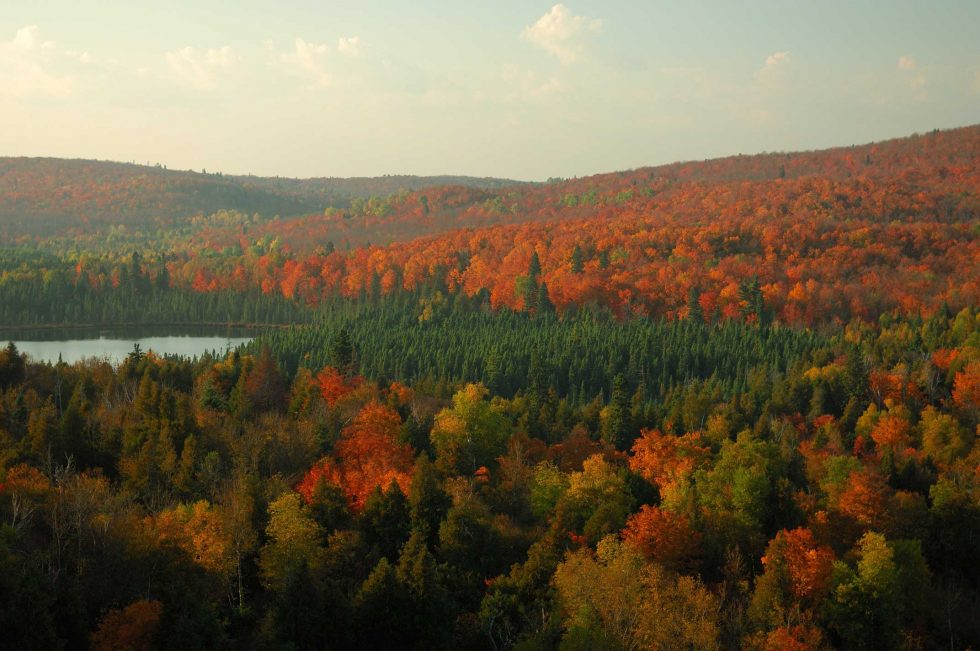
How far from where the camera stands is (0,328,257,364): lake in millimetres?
122938

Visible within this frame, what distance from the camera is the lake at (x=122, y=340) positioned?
12294cm

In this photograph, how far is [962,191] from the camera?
18375 centimetres

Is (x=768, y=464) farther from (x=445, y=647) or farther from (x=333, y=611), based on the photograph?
(x=333, y=611)

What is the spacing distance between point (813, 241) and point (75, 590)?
13068cm

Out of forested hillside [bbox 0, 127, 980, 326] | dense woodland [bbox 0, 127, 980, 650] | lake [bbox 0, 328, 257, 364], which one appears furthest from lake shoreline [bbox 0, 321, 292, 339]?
dense woodland [bbox 0, 127, 980, 650]

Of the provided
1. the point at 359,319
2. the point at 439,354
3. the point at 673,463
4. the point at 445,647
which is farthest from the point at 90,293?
the point at 445,647

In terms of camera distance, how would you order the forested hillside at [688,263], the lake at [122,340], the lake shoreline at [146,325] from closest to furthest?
the lake at [122,340]
the forested hillside at [688,263]
the lake shoreline at [146,325]

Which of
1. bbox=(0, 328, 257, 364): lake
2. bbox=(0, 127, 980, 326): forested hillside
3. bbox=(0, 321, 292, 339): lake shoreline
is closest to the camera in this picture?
bbox=(0, 328, 257, 364): lake

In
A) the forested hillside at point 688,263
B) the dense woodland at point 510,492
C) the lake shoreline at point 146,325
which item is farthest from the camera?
the lake shoreline at point 146,325

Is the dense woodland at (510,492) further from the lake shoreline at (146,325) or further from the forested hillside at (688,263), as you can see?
the lake shoreline at (146,325)

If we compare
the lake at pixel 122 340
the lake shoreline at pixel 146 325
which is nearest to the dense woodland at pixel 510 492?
the lake at pixel 122 340

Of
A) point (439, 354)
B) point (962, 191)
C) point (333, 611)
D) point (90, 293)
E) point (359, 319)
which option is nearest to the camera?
point (333, 611)

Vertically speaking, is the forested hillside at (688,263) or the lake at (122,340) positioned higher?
the forested hillside at (688,263)

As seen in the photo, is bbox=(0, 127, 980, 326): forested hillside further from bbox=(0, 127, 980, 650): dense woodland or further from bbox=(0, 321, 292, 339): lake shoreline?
bbox=(0, 127, 980, 650): dense woodland
